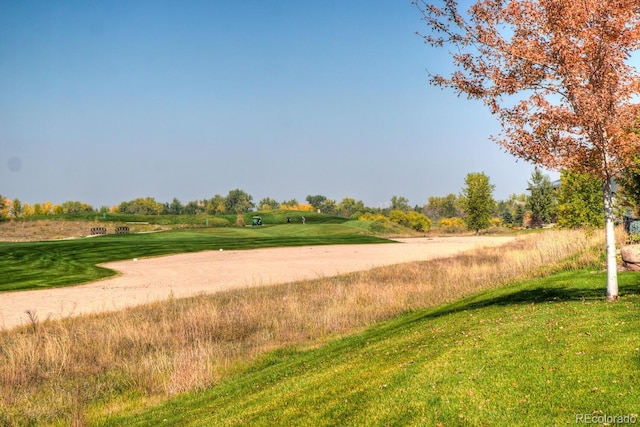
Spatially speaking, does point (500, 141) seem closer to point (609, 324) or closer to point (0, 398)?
point (609, 324)

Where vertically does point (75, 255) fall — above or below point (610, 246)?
below

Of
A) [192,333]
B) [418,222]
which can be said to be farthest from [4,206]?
[192,333]

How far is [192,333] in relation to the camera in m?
20.8

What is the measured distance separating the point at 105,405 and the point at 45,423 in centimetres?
161

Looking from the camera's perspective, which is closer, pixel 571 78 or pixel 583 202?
pixel 571 78

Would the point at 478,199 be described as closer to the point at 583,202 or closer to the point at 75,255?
the point at 583,202

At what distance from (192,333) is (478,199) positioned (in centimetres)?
8591

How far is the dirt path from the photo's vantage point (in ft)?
84.4

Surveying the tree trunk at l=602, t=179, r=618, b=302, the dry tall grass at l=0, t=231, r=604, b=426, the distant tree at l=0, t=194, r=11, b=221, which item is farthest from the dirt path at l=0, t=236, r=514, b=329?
the distant tree at l=0, t=194, r=11, b=221

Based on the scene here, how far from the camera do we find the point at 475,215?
329 ft

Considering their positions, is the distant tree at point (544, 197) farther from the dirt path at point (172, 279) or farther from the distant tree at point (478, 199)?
the dirt path at point (172, 279)

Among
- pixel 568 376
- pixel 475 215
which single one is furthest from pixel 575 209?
pixel 475 215

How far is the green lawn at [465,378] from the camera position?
7.42 metres

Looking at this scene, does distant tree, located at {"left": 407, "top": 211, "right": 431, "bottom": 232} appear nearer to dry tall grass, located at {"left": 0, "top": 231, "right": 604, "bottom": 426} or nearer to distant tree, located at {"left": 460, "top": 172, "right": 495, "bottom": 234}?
distant tree, located at {"left": 460, "top": 172, "right": 495, "bottom": 234}
